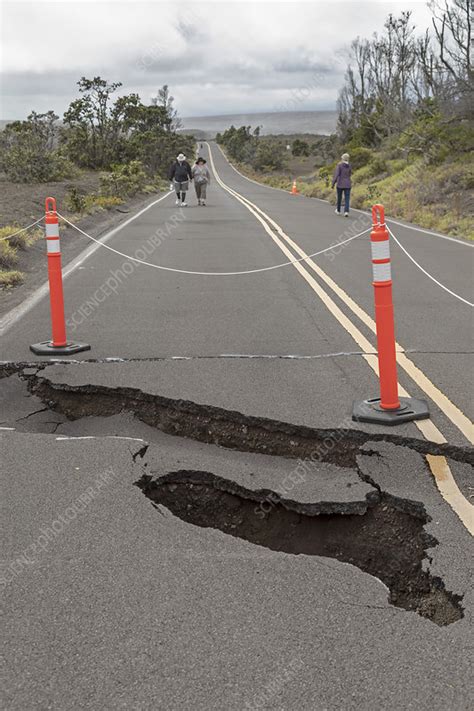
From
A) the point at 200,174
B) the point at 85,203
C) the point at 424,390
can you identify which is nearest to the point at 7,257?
the point at 424,390

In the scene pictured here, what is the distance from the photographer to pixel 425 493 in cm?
408

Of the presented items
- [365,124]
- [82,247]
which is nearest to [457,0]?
[365,124]

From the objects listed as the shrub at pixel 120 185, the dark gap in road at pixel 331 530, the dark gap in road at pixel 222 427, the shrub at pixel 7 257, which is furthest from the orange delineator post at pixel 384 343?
the shrub at pixel 120 185

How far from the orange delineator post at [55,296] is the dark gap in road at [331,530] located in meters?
2.96

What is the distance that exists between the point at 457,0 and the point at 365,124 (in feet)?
63.4

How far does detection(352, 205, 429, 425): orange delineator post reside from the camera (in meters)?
5.09

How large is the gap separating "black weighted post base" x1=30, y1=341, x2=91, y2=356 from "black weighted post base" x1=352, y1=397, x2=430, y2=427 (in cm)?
290

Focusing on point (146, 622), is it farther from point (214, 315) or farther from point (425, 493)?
point (214, 315)

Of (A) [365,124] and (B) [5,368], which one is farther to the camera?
(A) [365,124]

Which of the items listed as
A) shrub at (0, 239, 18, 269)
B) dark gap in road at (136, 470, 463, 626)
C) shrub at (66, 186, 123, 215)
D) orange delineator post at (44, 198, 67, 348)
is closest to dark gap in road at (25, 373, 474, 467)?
dark gap in road at (136, 470, 463, 626)

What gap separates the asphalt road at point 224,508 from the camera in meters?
2.69

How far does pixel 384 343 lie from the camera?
17.1 ft

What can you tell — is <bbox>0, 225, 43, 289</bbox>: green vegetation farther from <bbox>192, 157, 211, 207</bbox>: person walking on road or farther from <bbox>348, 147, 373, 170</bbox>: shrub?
<bbox>348, 147, 373, 170</bbox>: shrub

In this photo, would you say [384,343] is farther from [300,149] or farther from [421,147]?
[300,149]
